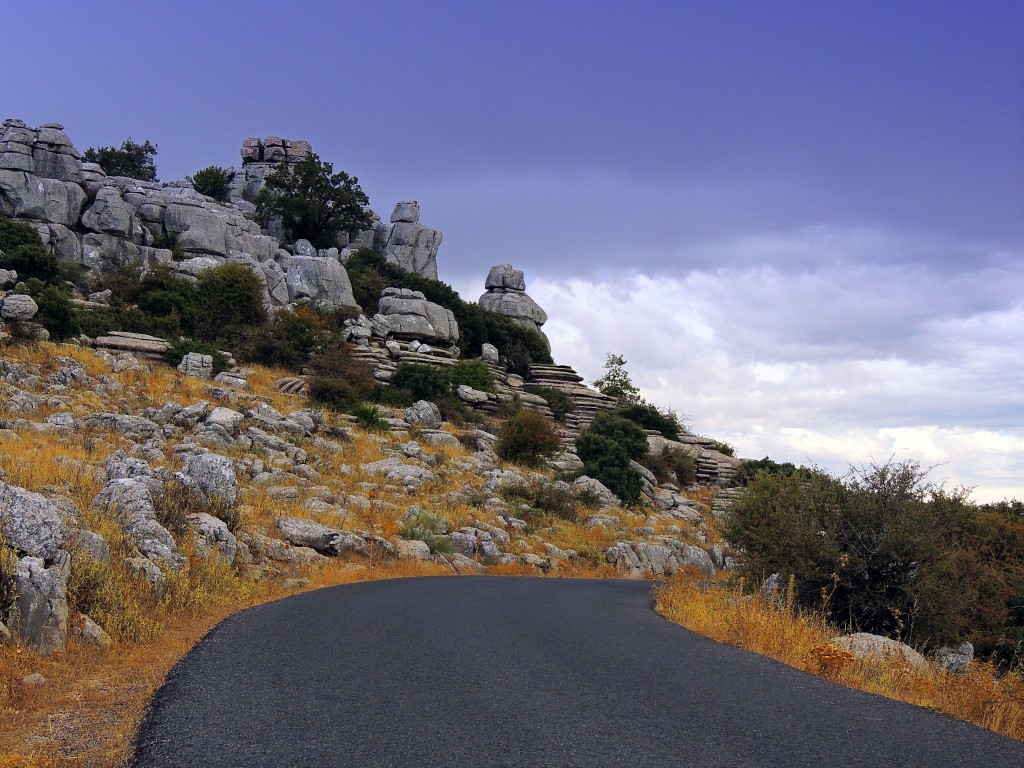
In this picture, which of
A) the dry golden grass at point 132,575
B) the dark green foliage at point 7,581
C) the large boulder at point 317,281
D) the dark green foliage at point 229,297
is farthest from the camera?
the large boulder at point 317,281

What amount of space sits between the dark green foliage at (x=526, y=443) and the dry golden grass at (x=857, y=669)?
82.2ft

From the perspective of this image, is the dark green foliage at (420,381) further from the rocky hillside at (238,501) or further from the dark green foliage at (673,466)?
the dark green foliage at (673,466)

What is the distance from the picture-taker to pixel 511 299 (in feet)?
234

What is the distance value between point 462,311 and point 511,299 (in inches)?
390

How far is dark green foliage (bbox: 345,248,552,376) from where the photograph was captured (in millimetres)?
58688

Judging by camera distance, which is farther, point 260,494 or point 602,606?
point 260,494

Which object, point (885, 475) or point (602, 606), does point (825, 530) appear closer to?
point (885, 475)

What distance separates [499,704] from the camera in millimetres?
6000

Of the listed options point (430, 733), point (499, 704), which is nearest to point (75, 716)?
point (430, 733)

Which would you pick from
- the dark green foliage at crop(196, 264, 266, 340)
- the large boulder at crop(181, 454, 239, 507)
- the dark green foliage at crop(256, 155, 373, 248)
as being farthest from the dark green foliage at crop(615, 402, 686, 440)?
the large boulder at crop(181, 454, 239, 507)

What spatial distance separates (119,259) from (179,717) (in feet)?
167

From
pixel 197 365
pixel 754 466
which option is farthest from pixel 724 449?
pixel 197 365

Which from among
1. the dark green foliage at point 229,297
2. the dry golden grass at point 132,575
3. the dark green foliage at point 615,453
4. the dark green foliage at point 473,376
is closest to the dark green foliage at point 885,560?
the dry golden grass at point 132,575

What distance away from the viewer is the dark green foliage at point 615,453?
37344mm
